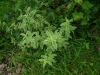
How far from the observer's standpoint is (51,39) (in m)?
3.01

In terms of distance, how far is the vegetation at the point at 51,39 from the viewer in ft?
10.4

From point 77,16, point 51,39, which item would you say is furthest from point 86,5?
point 51,39

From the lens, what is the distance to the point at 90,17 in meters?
3.29

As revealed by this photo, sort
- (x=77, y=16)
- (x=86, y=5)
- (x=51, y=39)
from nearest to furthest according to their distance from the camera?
(x=51, y=39) < (x=86, y=5) < (x=77, y=16)

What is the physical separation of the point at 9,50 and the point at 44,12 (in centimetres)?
84

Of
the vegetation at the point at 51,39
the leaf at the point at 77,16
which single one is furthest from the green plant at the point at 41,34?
the leaf at the point at 77,16

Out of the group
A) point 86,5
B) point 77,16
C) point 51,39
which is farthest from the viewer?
point 77,16

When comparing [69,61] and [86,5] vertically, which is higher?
[86,5]

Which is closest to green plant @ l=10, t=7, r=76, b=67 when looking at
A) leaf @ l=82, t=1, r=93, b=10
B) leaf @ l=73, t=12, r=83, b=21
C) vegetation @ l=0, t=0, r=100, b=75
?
vegetation @ l=0, t=0, r=100, b=75

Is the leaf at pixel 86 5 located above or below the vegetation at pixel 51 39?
above

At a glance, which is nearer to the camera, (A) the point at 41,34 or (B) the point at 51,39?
(B) the point at 51,39

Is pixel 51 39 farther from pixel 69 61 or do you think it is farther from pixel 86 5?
pixel 86 5

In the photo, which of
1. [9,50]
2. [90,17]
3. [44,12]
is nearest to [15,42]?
[9,50]

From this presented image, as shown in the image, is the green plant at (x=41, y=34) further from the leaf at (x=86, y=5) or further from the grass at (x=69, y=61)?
the leaf at (x=86, y=5)
